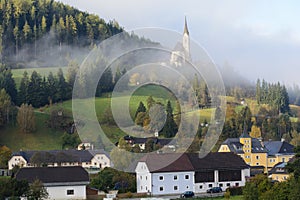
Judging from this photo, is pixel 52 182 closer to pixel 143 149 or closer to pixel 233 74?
pixel 143 149

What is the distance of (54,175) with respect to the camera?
3366 centimetres

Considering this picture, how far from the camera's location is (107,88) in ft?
176

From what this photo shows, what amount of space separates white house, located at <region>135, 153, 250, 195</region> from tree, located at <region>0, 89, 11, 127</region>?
30.3 metres

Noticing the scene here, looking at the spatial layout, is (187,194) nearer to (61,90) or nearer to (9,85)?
(61,90)

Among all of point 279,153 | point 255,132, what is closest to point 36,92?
point 255,132

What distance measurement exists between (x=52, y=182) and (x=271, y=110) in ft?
189

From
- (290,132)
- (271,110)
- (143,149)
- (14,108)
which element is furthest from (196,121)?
(271,110)

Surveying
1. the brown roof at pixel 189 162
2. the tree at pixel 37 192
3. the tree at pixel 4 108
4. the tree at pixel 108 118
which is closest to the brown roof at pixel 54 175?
the tree at pixel 37 192

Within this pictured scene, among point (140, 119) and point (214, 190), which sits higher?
point (140, 119)

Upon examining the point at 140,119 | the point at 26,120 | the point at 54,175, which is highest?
the point at 26,120

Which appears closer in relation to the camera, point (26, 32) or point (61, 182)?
point (61, 182)

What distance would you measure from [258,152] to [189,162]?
63.2ft

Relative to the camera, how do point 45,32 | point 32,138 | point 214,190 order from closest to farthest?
point 214,190, point 32,138, point 45,32

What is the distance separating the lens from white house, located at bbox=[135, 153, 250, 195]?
3644cm
